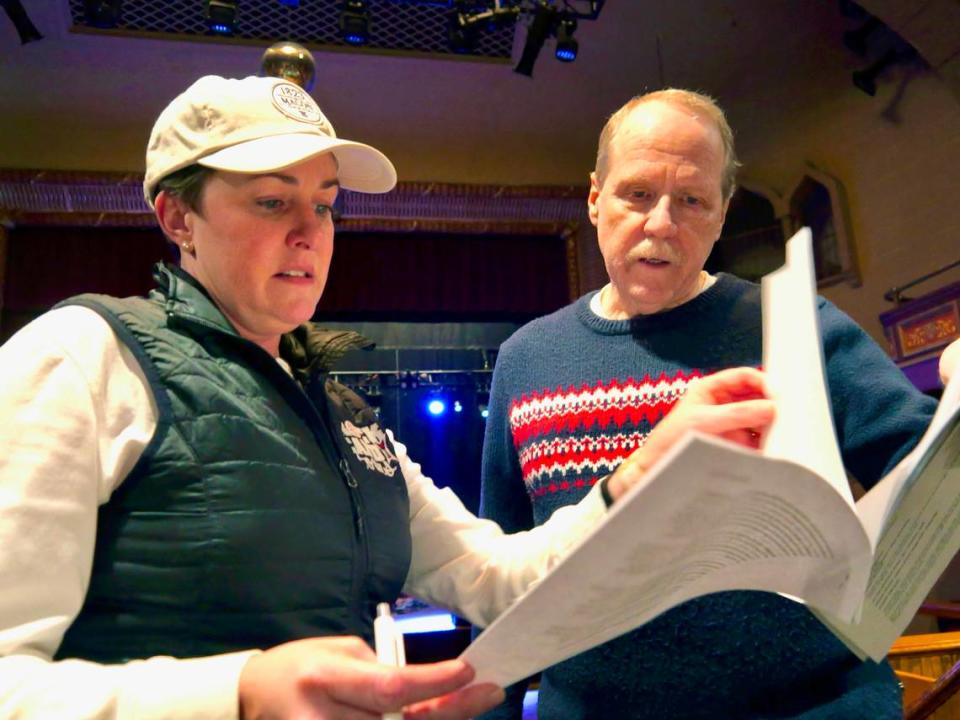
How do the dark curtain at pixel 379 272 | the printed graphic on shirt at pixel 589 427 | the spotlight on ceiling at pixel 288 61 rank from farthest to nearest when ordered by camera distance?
the dark curtain at pixel 379 272 → the spotlight on ceiling at pixel 288 61 → the printed graphic on shirt at pixel 589 427

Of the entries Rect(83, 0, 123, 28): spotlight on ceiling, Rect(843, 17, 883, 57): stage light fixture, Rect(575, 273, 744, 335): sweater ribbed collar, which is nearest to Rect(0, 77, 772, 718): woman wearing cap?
Rect(575, 273, 744, 335): sweater ribbed collar

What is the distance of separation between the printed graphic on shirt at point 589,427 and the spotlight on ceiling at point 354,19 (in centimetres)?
356

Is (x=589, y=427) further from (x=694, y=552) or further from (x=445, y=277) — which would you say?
(x=445, y=277)

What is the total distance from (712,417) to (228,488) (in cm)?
45

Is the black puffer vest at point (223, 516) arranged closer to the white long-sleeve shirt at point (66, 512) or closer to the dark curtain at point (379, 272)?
the white long-sleeve shirt at point (66, 512)

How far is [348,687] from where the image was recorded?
0.53m

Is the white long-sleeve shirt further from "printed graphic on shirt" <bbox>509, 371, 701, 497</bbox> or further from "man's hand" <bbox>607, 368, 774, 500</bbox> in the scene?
"printed graphic on shirt" <bbox>509, 371, 701, 497</bbox>

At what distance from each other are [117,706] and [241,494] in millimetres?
231

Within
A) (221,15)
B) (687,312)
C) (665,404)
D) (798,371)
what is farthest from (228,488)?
(221,15)

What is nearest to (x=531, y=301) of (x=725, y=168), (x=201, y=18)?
(x=201, y=18)

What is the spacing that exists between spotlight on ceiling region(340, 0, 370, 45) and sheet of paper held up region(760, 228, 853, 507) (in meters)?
4.03

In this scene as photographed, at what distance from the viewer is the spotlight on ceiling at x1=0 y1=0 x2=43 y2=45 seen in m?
3.99

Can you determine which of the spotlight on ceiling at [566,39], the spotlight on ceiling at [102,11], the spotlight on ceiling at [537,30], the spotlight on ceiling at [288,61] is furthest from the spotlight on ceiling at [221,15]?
the spotlight on ceiling at [288,61]

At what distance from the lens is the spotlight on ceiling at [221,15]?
13.3 ft
